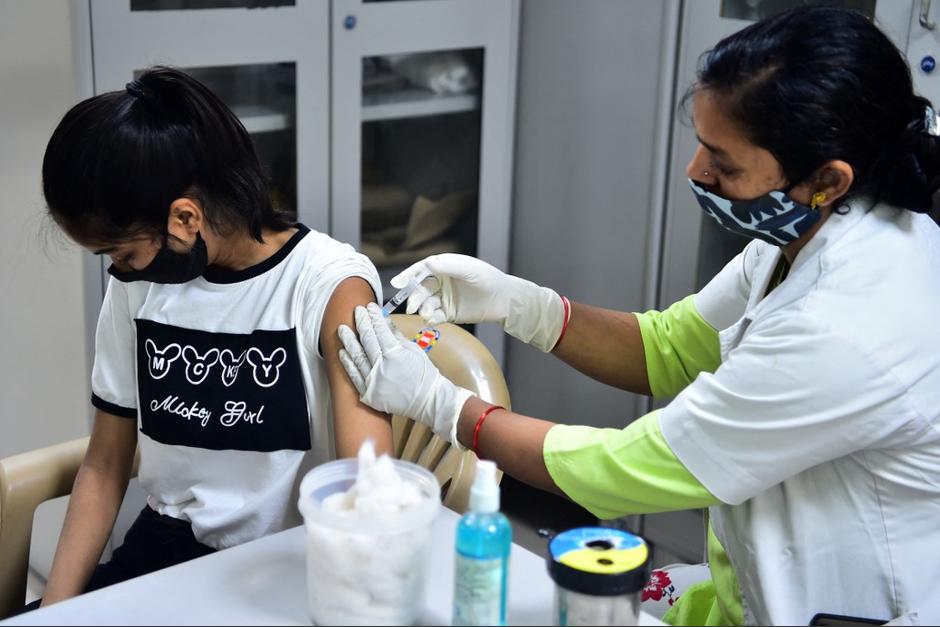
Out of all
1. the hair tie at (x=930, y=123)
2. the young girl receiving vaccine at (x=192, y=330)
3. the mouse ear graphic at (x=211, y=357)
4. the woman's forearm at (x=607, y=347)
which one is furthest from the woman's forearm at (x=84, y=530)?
the hair tie at (x=930, y=123)

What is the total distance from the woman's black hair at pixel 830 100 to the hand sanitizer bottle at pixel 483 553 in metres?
0.58

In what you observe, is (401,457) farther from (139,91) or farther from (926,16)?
(926,16)

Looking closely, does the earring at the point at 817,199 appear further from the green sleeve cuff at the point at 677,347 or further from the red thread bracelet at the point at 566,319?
the red thread bracelet at the point at 566,319

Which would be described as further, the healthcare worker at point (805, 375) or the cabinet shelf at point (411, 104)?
the cabinet shelf at point (411, 104)

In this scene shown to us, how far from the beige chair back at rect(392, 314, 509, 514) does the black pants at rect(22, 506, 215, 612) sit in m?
0.33

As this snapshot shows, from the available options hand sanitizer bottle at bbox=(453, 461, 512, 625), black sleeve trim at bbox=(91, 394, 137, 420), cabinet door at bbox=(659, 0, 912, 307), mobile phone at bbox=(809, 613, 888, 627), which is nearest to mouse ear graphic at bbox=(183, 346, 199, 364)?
black sleeve trim at bbox=(91, 394, 137, 420)

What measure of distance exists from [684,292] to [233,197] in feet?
4.49

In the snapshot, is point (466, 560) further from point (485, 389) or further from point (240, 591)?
point (485, 389)

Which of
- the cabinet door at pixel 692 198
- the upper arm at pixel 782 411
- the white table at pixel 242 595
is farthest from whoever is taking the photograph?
the cabinet door at pixel 692 198

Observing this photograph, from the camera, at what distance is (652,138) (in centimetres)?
264

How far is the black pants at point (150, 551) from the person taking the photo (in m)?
1.64

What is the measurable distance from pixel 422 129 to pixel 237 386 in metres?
1.44

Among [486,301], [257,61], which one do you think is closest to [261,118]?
[257,61]

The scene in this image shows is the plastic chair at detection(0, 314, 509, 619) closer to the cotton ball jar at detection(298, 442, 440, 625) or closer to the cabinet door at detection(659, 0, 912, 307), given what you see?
the cotton ball jar at detection(298, 442, 440, 625)
